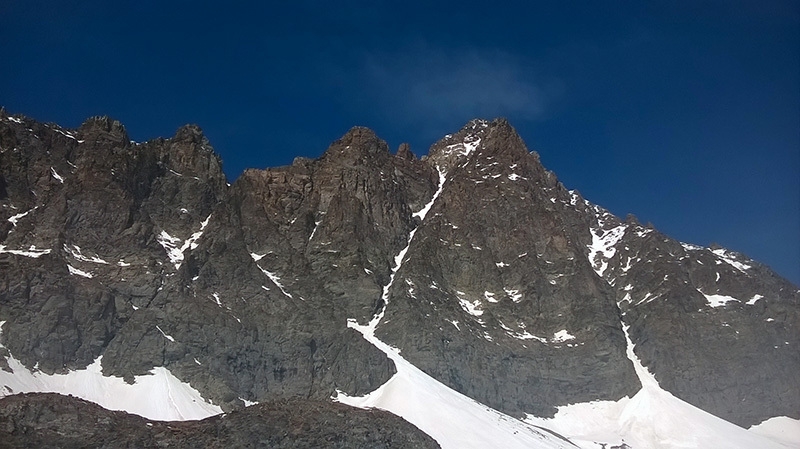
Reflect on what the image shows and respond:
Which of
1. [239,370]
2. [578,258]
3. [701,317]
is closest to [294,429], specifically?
[239,370]

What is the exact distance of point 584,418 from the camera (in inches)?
5930

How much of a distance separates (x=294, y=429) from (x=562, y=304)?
89649 mm

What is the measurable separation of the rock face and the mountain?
7439 millimetres

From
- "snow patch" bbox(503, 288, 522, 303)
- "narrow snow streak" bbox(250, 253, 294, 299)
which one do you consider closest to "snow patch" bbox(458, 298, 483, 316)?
"snow patch" bbox(503, 288, 522, 303)

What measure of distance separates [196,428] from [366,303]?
232 feet

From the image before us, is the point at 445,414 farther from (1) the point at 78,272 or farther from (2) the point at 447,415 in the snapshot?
(1) the point at 78,272

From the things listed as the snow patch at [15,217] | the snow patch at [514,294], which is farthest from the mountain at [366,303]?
the snow patch at [15,217]

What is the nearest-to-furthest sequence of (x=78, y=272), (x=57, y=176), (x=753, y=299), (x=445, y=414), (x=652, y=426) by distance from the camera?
1. (x=445, y=414)
2. (x=78, y=272)
3. (x=652, y=426)
4. (x=57, y=176)
5. (x=753, y=299)

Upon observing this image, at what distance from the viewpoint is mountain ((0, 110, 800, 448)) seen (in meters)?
127

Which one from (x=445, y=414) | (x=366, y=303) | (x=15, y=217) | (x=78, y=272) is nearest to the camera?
(x=445, y=414)

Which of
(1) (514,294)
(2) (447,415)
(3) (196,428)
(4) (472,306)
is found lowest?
(3) (196,428)

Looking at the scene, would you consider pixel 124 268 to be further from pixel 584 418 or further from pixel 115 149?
pixel 584 418

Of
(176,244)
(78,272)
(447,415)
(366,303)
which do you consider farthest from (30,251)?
(447,415)

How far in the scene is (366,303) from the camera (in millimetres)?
157000
